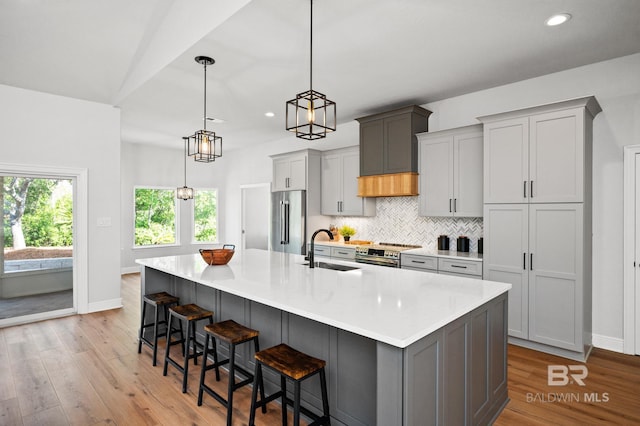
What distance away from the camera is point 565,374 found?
3.03 m

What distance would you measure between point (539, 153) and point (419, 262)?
1.73 meters

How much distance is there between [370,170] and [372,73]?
1.51m

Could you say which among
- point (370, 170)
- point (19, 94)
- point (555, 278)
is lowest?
point (555, 278)

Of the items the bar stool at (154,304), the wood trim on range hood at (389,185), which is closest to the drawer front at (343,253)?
the wood trim on range hood at (389,185)

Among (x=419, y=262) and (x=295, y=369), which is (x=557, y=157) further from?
(x=295, y=369)

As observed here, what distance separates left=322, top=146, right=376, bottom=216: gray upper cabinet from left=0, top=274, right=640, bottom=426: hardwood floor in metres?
2.68

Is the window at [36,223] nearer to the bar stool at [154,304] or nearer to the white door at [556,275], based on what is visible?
the bar stool at [154,304]

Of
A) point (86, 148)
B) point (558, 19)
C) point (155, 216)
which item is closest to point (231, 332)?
point (558, 19)

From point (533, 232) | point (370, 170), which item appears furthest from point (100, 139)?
point (533, 232)

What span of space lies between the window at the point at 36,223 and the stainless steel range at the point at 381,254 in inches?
158

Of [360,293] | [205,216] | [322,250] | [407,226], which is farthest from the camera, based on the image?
[205,216]

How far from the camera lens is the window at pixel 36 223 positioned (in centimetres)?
438

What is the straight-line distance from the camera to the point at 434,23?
276 cm

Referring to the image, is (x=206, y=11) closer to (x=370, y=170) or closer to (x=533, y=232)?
(x=370, y=170)
